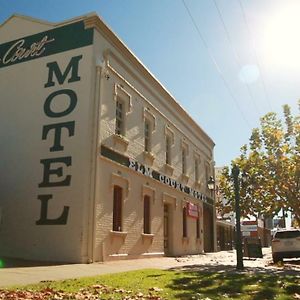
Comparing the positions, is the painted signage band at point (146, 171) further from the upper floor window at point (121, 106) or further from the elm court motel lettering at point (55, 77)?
the elm court motel lettering at point (55, 77)

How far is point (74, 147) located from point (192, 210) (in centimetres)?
1328

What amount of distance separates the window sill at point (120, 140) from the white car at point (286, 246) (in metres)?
9.09

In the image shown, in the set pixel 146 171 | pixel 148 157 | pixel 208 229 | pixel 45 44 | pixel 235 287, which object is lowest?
pixel 235 287

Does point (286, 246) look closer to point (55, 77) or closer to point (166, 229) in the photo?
point (166, 229)

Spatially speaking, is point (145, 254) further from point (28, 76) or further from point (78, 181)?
point (28, 76)

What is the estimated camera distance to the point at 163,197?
862 inches

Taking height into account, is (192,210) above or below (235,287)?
above

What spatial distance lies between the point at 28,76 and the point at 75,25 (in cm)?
297

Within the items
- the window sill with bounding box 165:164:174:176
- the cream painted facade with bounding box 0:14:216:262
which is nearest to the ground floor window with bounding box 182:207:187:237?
the window sill with bounding box 165:164:174:176

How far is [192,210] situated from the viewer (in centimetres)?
2675

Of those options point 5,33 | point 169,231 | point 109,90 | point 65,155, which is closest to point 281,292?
point 65,155

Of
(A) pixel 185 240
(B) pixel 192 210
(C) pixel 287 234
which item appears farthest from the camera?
(B) pixel 192 210

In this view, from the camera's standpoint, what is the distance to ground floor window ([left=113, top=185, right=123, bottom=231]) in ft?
55.8

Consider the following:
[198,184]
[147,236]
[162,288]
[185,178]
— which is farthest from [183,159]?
[162,288]
